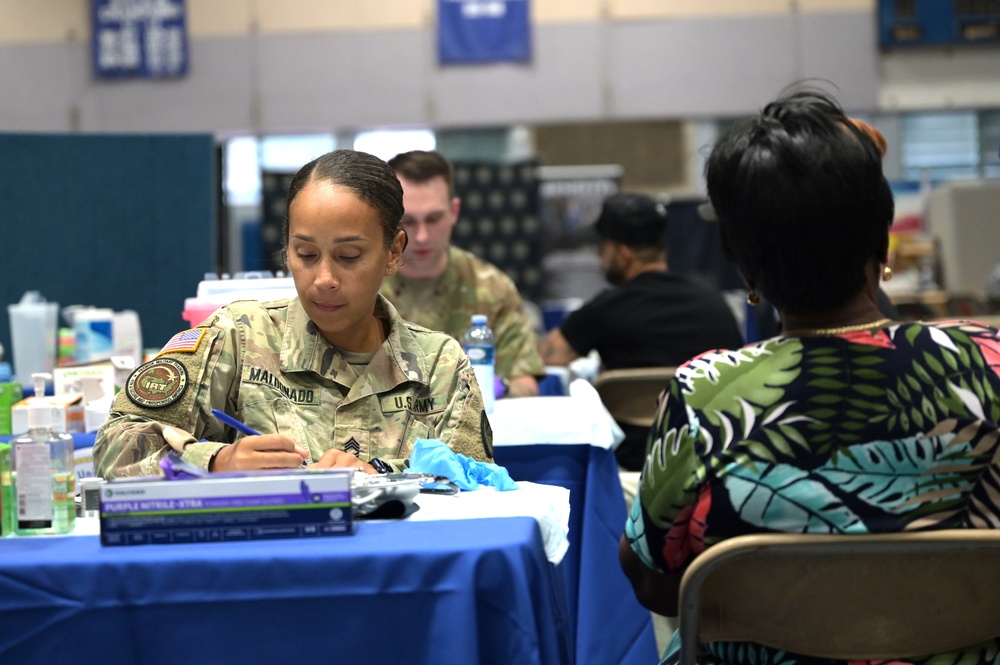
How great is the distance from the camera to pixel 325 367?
1.81 meters

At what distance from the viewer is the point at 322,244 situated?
69.2 inches

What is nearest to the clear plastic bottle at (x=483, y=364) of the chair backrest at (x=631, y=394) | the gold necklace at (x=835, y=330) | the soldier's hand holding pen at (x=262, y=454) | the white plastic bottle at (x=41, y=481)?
the chair backrest at (x=631, y=394)

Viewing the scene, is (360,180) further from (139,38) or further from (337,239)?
(139,38)

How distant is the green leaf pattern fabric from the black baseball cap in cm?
251

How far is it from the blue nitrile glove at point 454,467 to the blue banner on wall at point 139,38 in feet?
28.4

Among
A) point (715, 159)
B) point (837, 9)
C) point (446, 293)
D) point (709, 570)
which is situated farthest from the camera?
point (837, 9)

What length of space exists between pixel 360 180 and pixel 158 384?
0.46 meters

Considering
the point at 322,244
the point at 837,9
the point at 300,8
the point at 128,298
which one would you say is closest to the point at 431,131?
the point at 300,8

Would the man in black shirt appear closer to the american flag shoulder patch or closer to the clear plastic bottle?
the clear plastic bottle

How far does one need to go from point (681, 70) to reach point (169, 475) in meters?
8.73

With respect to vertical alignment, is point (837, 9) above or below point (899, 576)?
above

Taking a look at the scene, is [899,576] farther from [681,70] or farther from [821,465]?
[681,70]

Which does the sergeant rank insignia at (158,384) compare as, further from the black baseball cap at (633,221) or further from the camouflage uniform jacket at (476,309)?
the black baseball cap at (633,221)

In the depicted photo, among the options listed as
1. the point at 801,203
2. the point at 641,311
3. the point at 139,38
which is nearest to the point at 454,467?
the point at 801,203
